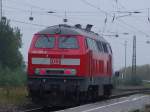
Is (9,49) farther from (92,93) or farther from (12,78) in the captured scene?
(92,93)

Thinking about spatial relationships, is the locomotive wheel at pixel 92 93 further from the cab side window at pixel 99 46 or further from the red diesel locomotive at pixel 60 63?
the cab side window at pixel 99 46

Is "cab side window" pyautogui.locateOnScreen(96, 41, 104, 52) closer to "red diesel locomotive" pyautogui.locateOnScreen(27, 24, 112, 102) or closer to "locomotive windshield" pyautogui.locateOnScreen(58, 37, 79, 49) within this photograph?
"red diesel locomotive" pyautogui.locateOnScreen(27, 24, 112, 102)

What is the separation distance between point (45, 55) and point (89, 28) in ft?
19.4

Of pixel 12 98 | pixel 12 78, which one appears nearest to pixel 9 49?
pixel 12 78

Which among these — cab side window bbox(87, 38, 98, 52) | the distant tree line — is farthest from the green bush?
cab side window bbox(87, 38, 98, 52)

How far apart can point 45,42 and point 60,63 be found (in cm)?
150

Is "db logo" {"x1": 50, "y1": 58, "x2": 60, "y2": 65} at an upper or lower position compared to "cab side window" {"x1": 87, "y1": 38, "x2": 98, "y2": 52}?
lower

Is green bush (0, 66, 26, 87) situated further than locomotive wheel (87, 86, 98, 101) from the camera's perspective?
Yes

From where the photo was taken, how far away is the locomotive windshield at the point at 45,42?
27.3 meters

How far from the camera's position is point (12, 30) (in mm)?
73875

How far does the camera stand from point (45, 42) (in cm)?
2750

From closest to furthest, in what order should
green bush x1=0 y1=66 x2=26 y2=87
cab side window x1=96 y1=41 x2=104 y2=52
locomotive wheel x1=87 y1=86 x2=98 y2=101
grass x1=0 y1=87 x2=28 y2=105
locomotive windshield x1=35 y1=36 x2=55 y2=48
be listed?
locomotive windshield x1=35 y1=36 x2=55 y2=48
grass x1=0 y1=87 x2=28 y2=105
locomotive wheel x1=87 y1=86 x2=98 y2=101
cab side window x1=96 y1=41 x2=104 y2=52
green bush x1=0 y1=66 x2=26 y2=87

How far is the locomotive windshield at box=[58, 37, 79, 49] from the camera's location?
27344mm

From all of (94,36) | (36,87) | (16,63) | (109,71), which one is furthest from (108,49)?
(16,63)
